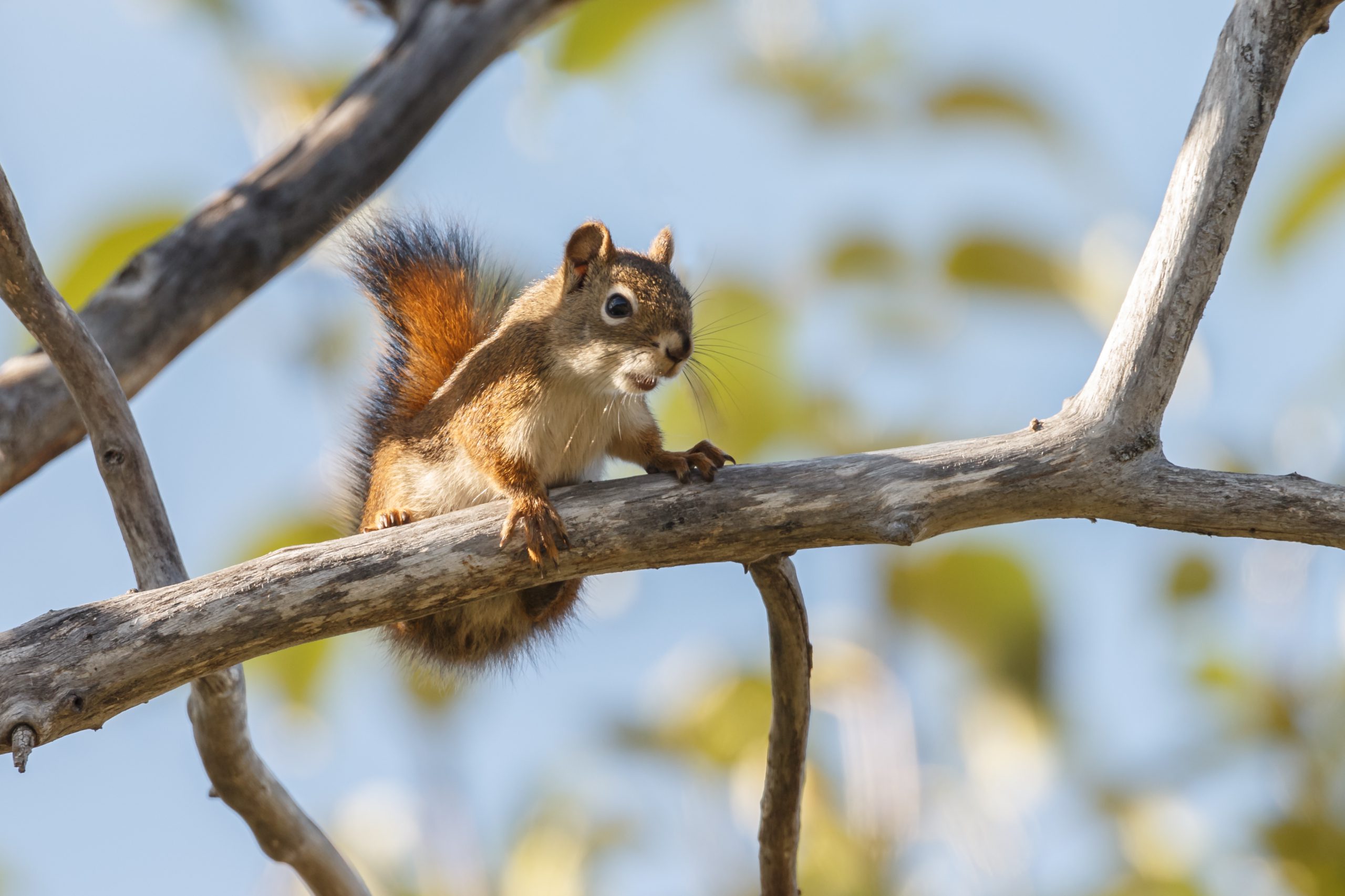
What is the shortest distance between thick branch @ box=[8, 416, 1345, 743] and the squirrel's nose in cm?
32

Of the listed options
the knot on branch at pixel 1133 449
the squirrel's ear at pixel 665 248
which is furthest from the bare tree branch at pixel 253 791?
the knot on branch at pixel 1133 449

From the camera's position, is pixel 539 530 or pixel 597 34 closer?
pixel 539 530

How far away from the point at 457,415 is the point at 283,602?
655 mm

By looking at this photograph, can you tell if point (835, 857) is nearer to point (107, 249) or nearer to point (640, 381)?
point (640, 381)

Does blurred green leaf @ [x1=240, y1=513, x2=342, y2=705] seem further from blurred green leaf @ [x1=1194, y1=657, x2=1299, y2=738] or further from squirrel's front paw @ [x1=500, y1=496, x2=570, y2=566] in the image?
blurred green leaf @ [x1=1194, y1=657, x2=1299, y2=738]

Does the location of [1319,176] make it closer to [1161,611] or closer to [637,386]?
[1161,611]

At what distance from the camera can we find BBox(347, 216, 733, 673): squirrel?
235 cm

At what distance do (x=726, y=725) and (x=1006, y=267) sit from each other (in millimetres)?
2362

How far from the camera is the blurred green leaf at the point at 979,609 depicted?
17.9 feet

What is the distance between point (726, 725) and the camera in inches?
205

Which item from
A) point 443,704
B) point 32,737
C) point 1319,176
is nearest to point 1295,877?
point 1319,176

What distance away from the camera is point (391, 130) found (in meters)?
3.53

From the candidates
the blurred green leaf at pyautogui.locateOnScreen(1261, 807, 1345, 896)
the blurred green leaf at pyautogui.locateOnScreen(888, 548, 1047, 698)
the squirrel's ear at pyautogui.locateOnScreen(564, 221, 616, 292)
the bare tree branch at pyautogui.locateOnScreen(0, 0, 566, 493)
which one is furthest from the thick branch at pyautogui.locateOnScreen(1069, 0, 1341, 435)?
the blurred green leaf at pyautogui.locateOnScreen(1261, 807, 1345, 896)

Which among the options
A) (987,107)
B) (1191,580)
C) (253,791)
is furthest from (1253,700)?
(253,791)
